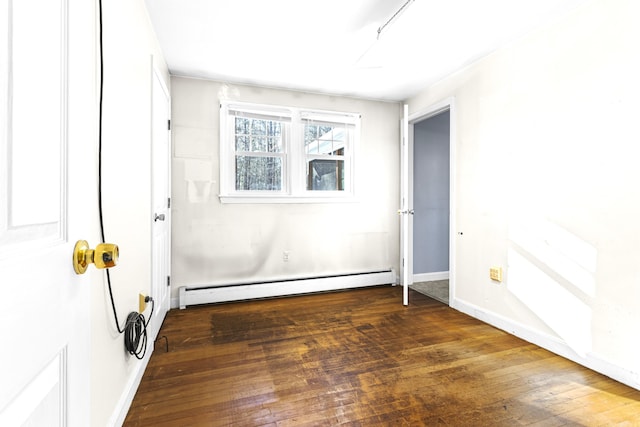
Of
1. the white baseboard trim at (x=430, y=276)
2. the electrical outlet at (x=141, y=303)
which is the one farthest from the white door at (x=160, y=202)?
the white baseboard trim at (x=430, y=276)

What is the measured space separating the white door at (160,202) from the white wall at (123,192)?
0.53 feet

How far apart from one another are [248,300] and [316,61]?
2524 mm

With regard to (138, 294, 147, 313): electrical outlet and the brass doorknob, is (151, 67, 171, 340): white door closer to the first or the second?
(138, 294, 147, 313): electrical outlet

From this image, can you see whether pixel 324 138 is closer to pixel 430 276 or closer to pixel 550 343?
pixel 430 276

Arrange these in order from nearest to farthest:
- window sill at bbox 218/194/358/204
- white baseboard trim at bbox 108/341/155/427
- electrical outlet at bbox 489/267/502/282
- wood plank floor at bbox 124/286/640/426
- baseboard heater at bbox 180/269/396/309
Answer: white baseboard trim at bbox 108/341/155/427 → wood plank floor at bbox 124/286/640/426 → electrical outlet at bbox 489/267/502/282 → baseboard heater at bbox 180/269/396/309 → window sill at bbox 218/194/358/204

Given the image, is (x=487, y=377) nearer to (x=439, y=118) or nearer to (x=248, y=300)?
(x=248, y=300)

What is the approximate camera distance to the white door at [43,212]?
0.43 meters

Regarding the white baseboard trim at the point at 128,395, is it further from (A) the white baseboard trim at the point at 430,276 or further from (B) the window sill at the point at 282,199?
→ (A) the white baseboard trim at the point at 430,276

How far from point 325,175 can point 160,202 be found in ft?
6.10

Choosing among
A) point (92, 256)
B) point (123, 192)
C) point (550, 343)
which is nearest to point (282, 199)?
point (123, 192)

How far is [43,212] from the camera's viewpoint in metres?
0.53

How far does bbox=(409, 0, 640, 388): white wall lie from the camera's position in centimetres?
181

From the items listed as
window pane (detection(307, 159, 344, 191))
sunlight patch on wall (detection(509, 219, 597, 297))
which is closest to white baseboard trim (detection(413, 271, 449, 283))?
window pane (detection(307, 159, 344, 191))

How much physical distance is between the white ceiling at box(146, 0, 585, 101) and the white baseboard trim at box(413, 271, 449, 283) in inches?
96.3
